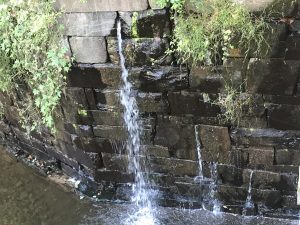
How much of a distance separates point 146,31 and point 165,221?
2.19m

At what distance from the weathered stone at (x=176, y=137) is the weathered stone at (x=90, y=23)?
110 cm

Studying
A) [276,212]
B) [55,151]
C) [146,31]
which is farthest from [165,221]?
[146,31]

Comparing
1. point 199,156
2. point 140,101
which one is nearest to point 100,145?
point 140,101

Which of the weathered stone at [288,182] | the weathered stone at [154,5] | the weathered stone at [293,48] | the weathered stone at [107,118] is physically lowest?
the weathered stone at [288,182]

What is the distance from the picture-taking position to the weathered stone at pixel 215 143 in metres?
4.19

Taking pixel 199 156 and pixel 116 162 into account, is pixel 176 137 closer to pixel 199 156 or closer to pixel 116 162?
pixel 199 156

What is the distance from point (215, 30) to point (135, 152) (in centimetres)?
180

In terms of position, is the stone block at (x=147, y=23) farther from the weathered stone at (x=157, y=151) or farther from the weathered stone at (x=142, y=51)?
the weathered stone at (x=157, y=151)

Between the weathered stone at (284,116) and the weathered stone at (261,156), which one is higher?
the weathered stone at (284,116)

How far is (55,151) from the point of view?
5.54 m

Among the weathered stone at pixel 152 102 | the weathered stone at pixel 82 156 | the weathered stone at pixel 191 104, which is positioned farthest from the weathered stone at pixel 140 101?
the weathered stone at pixel 82 156

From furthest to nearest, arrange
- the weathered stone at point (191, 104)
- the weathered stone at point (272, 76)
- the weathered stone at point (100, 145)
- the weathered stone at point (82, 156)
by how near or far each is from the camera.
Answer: the weathered stone at point (82, 156), the weathered stone at point (100, 145), the weathered stone at point (191, 104), the weathered stone at point (272, 76)

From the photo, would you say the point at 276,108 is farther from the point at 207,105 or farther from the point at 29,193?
the point at 29,193

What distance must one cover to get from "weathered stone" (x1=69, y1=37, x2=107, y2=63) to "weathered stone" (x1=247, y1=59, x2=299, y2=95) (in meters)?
1.42
